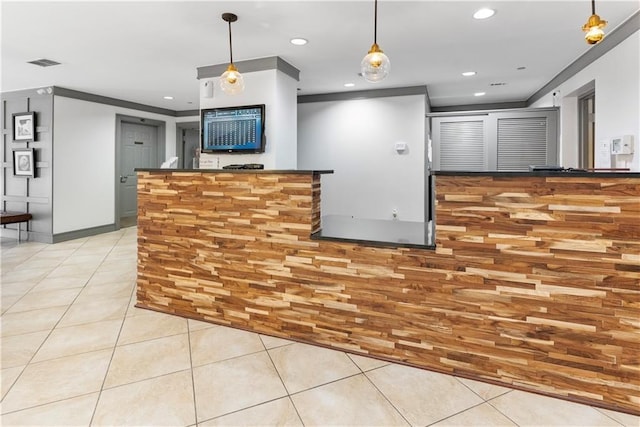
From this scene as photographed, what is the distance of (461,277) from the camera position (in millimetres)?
2180

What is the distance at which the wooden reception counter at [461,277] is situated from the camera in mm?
1922

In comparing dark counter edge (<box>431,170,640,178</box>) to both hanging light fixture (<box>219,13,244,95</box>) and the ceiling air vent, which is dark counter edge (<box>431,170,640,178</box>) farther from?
the ceiling air vent

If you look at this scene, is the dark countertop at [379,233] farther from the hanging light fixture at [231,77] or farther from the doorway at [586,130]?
the doorway at [586,130]

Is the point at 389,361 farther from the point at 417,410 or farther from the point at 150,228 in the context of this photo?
the point at 150,228

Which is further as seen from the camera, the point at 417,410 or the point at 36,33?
the point at 36,33

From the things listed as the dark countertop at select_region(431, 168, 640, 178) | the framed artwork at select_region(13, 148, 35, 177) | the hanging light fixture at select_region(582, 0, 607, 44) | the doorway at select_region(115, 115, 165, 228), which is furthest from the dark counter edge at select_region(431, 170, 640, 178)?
the framed artwork at select_region(13, 148, 35, 177)

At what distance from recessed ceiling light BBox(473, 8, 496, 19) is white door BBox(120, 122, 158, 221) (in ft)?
21.6

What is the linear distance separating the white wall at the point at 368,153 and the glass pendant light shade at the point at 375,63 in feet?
10.5

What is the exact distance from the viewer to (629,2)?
9.45 feet

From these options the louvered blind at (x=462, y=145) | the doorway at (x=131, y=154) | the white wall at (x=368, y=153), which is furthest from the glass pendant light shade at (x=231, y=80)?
the doorway at (x=131, y=154)

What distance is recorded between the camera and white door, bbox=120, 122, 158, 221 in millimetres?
7289

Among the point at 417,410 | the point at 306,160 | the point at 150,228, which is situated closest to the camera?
the point at 417,410

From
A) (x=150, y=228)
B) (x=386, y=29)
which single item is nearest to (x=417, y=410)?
(x=150, y=228)

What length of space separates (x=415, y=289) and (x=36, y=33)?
4231mm
